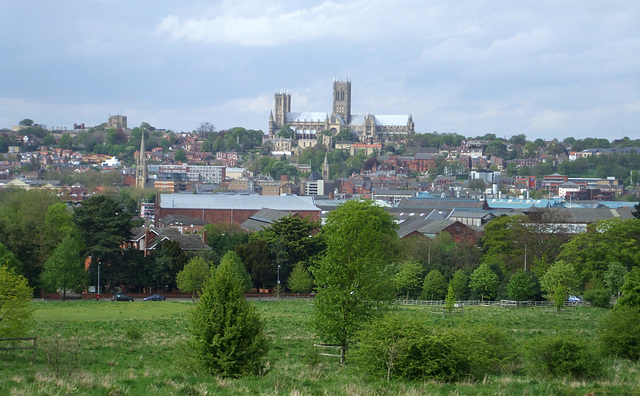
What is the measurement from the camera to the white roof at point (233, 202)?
8331 centimetres

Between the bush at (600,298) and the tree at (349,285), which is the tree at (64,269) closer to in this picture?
the tree at (349,285)

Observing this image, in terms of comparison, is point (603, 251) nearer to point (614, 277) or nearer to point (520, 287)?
point (614, 277)

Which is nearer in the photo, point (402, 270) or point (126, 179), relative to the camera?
point (402, 270)

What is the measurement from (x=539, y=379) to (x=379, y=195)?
382 feet

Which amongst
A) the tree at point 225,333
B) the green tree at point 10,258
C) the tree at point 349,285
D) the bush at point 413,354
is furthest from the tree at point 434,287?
the tree at point 225,333

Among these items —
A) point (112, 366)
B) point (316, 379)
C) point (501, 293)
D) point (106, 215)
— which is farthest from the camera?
point (106, 215)

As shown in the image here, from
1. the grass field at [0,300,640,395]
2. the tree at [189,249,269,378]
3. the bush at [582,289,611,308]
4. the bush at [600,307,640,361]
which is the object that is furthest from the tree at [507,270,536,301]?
the tree at [189,249,269,378]

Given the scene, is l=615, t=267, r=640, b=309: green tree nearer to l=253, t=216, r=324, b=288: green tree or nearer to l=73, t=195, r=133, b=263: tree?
l=253, t=216, r=324, b=288: green tree

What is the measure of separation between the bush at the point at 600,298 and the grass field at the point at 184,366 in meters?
2.98

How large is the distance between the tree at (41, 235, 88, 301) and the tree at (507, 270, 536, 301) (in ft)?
59.2

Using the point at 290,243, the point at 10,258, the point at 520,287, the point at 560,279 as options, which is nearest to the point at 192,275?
the point at 290,243

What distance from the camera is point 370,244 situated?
63.7ft

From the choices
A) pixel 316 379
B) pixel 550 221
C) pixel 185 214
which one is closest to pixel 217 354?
pixel 316 379

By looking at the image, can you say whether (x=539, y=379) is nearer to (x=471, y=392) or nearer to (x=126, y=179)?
(x=471, y=392)
